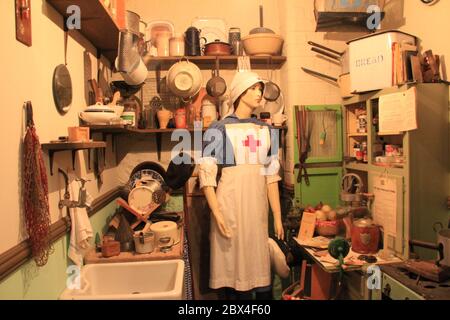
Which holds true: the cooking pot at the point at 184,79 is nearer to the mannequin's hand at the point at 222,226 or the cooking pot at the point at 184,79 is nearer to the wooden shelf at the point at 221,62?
the wooden shelf at the point at 221,62

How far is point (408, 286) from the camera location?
4.99ft

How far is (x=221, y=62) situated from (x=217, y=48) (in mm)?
195

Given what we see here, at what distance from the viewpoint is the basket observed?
2418mm

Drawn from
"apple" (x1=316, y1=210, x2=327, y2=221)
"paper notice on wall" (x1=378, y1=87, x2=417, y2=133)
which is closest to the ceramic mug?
"apple" (x1=316, y1=210, x2=327, y2=221)

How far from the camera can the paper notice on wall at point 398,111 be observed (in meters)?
1.90

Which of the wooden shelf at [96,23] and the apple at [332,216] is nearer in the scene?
the wooden shelf at [96,23]

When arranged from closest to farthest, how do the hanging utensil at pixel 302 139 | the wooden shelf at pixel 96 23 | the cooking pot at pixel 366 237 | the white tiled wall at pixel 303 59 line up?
the wooden shelf at pixel 96 23, the cooking pot at pixel 366 237, the hanging utensil at pixel 302 139, the white tiled wall at pixel 303 59

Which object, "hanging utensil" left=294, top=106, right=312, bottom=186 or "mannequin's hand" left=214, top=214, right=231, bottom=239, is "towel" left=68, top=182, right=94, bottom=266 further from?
"hanging utensil" left=294, top=106, right=312, bottom=186

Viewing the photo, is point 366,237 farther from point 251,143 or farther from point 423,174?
point 251,143

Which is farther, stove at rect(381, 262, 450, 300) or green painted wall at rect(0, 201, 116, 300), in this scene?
stove at rect(381, 262, 450, 300)

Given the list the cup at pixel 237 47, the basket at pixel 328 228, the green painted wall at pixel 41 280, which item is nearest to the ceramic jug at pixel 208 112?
the cup at pixel 237 47

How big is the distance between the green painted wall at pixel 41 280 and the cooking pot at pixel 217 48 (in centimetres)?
178

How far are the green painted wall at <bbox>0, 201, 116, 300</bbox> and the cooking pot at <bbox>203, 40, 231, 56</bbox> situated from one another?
1.78m

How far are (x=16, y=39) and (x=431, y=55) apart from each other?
→ 6.70 ft
